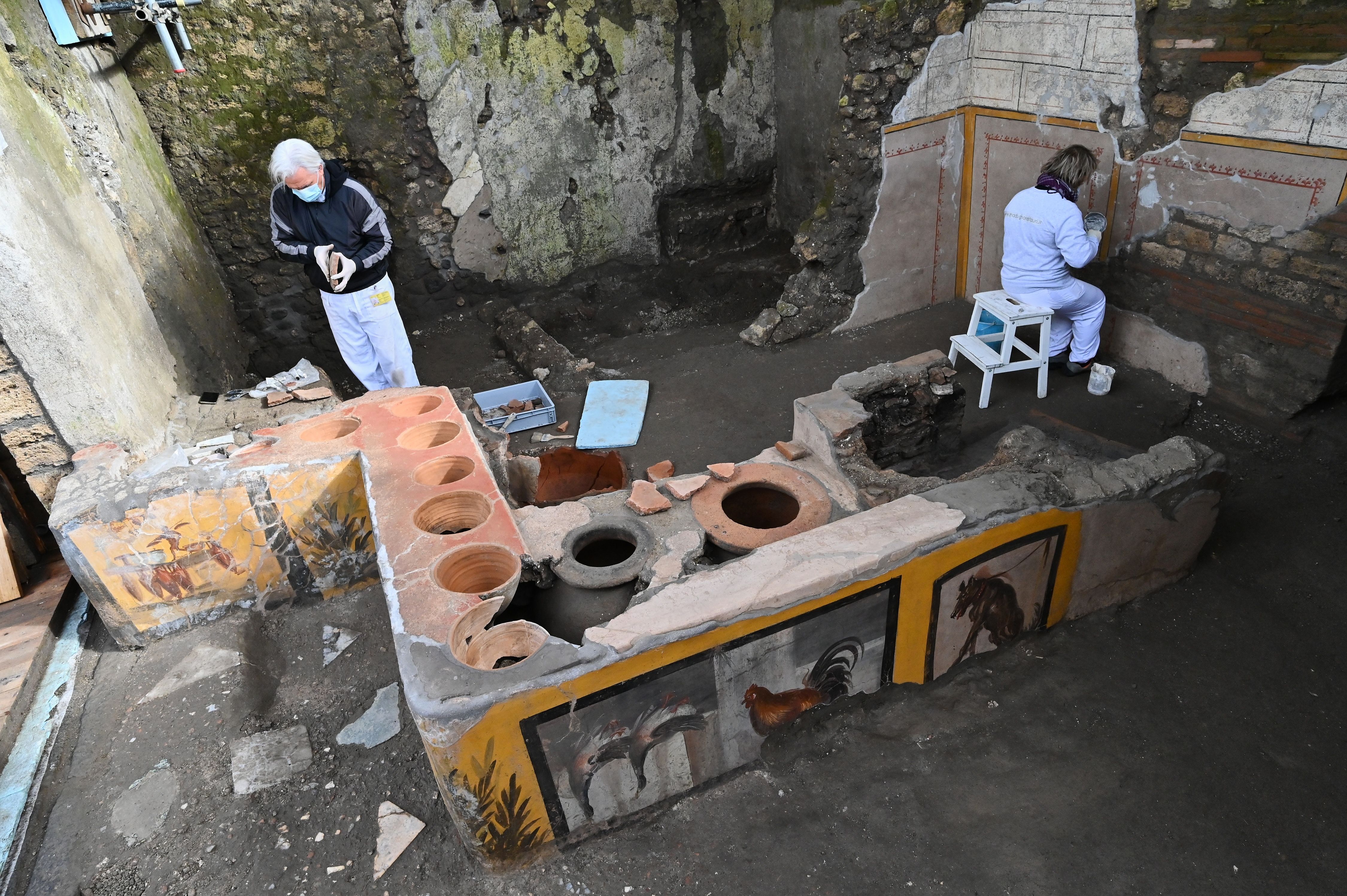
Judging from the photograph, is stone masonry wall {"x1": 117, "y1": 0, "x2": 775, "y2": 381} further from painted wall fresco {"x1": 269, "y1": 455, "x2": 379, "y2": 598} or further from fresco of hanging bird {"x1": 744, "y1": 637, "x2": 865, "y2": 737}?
fresco of hanging bird {"x1": 744, "y1": 637, "x2": 865, "y2": 737}

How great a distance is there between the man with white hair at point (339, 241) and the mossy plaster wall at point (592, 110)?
6.09 ft

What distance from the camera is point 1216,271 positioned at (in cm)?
470

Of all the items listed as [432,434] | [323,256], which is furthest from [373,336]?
[432,434]

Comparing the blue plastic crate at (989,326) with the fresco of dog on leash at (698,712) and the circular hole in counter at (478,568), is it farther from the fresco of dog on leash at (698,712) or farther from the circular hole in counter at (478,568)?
the circular hole in counter at (478,568)

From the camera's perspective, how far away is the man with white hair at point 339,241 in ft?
14.6

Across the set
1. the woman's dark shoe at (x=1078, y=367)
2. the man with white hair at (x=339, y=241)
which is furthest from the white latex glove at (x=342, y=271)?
the woman's dark shoe at (x=1078, y=367)

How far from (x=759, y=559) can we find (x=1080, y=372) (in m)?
3.74

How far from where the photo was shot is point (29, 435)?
3.64 meters

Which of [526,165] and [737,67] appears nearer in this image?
[526,165]

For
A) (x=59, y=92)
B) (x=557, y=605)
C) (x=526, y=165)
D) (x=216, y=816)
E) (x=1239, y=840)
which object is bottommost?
(x=1239, y=840)

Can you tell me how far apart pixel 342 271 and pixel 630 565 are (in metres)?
2.81

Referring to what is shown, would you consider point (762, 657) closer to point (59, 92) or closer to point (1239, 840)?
point (1239, 840)

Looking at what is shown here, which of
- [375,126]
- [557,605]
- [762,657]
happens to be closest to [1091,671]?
[762,657]

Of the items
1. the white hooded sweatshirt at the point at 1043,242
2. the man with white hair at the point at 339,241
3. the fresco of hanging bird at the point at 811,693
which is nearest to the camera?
the fresco of hanging bird at the point at 811,693
